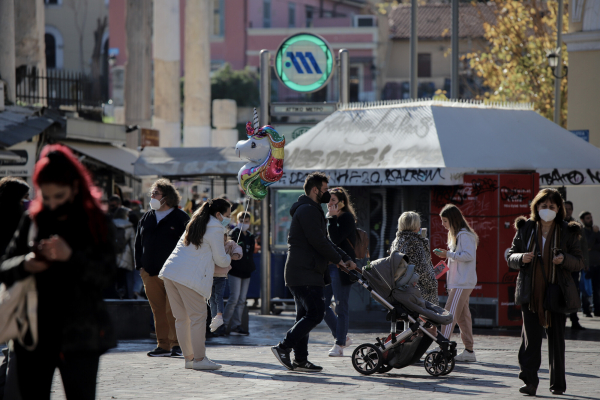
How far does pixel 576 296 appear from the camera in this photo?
7594 mm

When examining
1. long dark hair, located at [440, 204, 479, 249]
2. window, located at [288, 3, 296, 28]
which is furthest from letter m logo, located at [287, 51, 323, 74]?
window, located at [288, 3, 296, 28]

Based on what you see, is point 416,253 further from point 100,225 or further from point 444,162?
point 100,225

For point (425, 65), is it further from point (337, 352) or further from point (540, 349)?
point (540, 349)

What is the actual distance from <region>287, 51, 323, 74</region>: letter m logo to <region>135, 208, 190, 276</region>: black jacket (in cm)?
611

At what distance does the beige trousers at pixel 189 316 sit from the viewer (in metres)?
8.99

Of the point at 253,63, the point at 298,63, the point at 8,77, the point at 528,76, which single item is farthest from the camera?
the point at 253,63

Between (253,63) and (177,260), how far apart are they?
62256 mm

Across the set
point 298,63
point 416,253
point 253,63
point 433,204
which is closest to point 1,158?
point 298,63

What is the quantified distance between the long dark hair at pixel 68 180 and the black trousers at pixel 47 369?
56cm

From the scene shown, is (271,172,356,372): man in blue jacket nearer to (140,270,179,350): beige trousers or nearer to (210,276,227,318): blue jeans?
(140,270,179,350): beige trousers

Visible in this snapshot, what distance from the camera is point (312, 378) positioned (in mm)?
8602

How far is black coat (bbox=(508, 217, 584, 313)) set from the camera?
7.61 meters

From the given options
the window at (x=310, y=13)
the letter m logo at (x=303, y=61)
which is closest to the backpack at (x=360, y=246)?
the letter m logo at (x=303, y=61)

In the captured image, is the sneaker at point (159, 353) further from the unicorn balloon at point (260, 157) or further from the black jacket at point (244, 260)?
the black jacket at point (244, 260)
